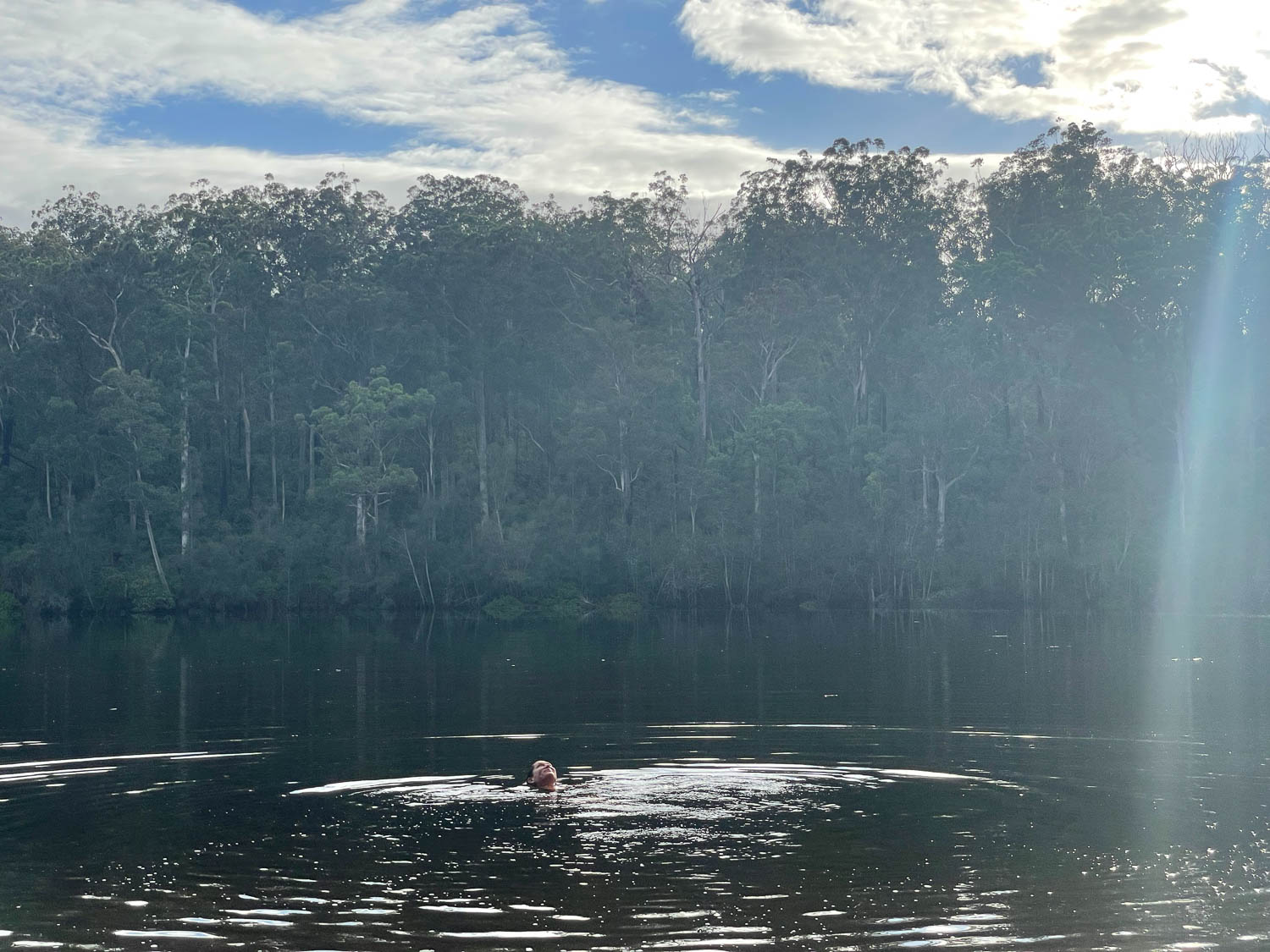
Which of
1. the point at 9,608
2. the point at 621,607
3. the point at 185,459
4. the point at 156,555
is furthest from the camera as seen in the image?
the point at 185,459

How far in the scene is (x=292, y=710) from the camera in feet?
96.4

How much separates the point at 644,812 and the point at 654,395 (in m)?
64.8

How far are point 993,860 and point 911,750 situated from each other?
8022 mm

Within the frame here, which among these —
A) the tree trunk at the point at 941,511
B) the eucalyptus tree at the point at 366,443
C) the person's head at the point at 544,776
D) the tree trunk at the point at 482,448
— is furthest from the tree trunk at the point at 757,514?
the person's head at the point at 544,776

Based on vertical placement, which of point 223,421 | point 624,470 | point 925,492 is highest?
point 223,421

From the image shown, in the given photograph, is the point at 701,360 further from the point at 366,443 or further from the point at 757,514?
the point at 366,443

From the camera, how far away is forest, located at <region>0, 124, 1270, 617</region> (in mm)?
72875

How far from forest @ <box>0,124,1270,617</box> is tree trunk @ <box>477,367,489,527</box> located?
1.12ft

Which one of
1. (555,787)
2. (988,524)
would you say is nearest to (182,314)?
(988,524)

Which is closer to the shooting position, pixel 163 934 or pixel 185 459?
pixel 163 934

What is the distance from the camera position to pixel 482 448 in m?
79.7

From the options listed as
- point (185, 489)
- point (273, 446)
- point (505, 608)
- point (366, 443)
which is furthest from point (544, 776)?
point (273, 446)

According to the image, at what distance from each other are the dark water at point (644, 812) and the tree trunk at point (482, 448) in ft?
135

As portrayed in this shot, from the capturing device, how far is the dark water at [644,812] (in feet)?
41.1
